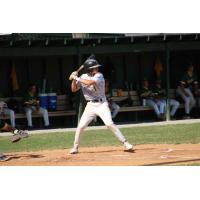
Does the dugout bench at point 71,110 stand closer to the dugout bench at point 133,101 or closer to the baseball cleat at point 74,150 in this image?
the dugout bench at point 133,101

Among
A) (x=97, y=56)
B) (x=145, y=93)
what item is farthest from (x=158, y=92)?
(x=97, y=56)

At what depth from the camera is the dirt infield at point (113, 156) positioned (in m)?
10.2

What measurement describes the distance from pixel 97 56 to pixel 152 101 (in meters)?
2.55

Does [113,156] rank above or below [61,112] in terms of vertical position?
below

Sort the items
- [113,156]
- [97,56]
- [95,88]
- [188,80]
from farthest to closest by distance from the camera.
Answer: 1. [97,56]
2. [188,80]
3. [95,88]
4. [113,156]

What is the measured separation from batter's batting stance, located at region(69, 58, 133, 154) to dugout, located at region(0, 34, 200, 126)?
604 centimetres

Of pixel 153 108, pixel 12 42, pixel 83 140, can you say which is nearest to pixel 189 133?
pixel 83 140

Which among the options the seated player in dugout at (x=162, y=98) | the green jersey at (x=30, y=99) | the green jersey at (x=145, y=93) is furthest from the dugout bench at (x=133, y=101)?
the green jersey at (x=30, y=99)

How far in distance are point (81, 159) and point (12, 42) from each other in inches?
294

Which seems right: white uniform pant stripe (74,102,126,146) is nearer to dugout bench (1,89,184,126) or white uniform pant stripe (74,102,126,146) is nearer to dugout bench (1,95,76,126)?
dugout bench (1,95,76,126)

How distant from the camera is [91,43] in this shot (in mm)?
18641

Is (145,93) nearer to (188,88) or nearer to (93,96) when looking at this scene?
(188,88)

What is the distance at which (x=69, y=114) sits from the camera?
18.8 metres

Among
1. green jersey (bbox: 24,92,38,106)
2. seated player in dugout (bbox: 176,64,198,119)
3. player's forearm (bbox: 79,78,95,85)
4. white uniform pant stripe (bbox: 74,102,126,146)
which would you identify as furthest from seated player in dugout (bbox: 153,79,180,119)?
player's forearm (bbox: 79,78,95,85)
